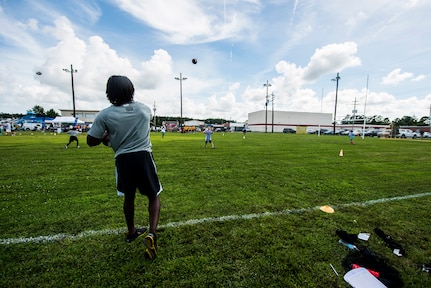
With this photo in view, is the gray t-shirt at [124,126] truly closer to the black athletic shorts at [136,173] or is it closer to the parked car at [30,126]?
the black athletic shorts at [136,173]

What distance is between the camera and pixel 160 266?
7.68 feet

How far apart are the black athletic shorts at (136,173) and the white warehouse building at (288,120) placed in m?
78.9

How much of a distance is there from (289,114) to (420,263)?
8588 cm

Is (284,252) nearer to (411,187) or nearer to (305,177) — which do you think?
(305,177)

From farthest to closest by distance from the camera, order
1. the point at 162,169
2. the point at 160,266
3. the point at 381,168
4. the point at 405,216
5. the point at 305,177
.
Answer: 1. the point at 381,168
2. the point at 162,169
3. the point at 305,177
4. the point at 405,216
5. the point at 160,266

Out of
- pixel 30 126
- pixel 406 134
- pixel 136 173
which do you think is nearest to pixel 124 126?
pixel 136 173

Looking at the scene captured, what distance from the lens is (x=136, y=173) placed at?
2.48 meters

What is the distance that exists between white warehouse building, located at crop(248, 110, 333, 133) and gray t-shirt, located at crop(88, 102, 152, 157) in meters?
78.9

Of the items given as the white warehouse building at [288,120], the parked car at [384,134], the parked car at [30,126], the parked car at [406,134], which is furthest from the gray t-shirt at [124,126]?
the white warehouse building at [288,120]

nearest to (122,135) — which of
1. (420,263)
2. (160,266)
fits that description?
(160,266)

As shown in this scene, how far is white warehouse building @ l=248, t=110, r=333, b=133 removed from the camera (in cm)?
8103

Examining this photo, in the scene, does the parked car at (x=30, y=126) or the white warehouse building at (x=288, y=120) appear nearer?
the parked car at (x=30, y=126)

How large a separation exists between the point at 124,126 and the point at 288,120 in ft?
284

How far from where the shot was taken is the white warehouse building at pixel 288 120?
3190 inches
